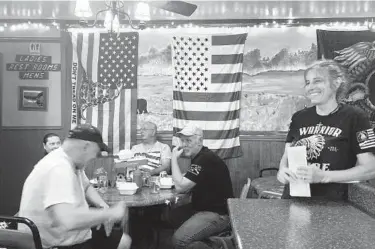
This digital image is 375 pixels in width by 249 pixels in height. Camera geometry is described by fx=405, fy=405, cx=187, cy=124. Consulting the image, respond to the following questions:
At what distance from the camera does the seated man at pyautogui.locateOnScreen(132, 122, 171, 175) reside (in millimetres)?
5266

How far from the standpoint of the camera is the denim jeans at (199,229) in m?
3.17

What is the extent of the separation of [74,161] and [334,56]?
14.4 feet

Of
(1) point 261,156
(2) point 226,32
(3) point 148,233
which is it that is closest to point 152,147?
(3) point 148,233

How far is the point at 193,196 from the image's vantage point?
3520 millimetres

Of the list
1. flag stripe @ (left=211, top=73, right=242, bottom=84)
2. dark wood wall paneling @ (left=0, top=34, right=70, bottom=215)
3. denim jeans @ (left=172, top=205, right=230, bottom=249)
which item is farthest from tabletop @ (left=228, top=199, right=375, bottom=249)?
dark wood wall paneling @ (left=0, top=34, right=70, bottom=215)

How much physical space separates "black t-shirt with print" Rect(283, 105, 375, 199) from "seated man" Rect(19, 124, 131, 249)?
113 centimetres

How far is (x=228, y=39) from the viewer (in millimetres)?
5719

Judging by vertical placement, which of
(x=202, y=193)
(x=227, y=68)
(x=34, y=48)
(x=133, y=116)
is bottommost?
(x=202, y=193)

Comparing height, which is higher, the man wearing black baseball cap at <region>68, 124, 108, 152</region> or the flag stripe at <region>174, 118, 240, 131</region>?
the man wearing black baseball cap at <region>68, 124, 108, 152</region>

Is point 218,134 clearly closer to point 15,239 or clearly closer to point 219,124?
point 219,124

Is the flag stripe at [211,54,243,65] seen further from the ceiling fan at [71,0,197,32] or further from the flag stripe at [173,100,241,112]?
the ceiling fan at [71,0,197,32]

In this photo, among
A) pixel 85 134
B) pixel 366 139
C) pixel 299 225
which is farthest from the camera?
pixel 85 134

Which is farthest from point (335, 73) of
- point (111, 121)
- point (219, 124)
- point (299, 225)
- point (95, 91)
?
point (95, 91)

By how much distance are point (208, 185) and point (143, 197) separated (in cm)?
57
